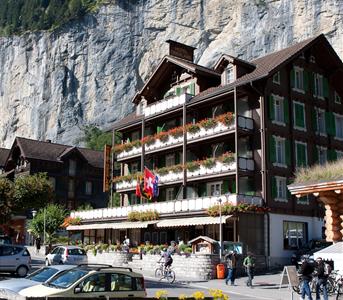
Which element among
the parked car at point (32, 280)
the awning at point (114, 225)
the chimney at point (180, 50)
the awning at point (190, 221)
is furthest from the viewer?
the chimney at point (180, 50)

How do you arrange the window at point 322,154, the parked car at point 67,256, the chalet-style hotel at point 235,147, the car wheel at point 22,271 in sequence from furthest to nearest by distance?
the window at point 322,154, the chalet-style hotel at point 235,147, the parked car at point 67,256, the car wheel at point 22,271

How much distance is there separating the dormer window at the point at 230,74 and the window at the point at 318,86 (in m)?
6.64

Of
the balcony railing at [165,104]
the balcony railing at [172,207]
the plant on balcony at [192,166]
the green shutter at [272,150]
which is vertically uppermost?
the balcony railing at [165,104]

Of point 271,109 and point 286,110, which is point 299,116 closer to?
point 286,110

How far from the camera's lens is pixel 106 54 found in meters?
103

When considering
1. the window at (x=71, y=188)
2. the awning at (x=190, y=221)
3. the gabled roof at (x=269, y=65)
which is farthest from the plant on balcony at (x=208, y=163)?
the window at (x=71, y=188)

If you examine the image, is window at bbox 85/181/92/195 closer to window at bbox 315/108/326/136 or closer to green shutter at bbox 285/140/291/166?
window at bbox 315/108/326/136

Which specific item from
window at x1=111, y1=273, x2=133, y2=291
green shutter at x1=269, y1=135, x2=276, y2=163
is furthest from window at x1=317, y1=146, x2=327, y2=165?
window at x1=111, y1=273, x2=133, y2=291

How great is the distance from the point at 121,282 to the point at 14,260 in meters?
14.9

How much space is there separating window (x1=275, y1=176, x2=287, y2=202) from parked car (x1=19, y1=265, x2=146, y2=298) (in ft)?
80.7

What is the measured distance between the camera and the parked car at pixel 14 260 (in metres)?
27.7

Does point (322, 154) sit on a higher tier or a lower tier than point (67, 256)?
higher

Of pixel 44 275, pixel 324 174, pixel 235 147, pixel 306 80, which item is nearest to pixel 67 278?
pixel 44 275

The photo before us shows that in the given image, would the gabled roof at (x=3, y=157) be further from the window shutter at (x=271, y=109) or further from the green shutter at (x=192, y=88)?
the window shutter at (x=271, y=109)
